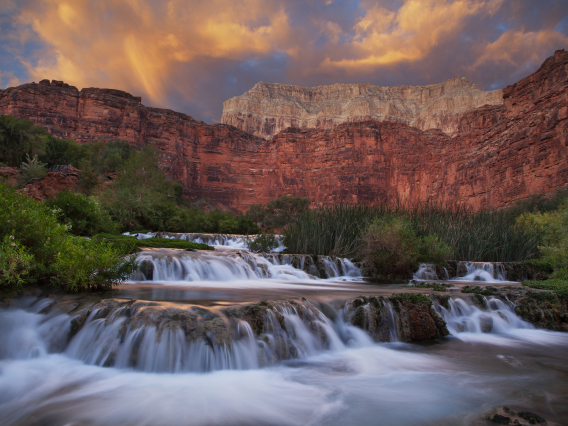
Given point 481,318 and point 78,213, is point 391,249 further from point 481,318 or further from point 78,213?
point 78,213

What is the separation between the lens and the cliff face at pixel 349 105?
113 metres

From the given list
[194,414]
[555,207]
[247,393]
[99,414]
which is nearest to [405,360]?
[247,393]

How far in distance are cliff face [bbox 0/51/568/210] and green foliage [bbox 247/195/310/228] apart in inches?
507

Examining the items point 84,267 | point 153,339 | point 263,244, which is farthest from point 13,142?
point 153,339

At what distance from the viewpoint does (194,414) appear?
127 inches

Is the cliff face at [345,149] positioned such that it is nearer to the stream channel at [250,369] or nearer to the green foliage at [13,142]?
the green foliage at [13,142]

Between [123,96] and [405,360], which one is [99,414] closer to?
[405,360]

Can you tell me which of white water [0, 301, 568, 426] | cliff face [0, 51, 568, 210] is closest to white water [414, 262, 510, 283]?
white water [0, 301, 568, 426]

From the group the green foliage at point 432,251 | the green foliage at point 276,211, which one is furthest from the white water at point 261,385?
the green foliage at point 276,211

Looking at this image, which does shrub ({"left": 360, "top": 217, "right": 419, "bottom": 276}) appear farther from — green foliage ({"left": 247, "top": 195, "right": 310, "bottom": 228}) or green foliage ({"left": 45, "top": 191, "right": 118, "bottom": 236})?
green foliage ({"left": 247, "top": 195, "right": 310, "bottom": 228})

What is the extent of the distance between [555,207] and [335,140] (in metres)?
47.1

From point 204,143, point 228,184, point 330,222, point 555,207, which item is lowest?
point 330,222

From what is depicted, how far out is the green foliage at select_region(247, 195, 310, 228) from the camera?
39.8 m

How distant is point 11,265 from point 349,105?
127815 mm
